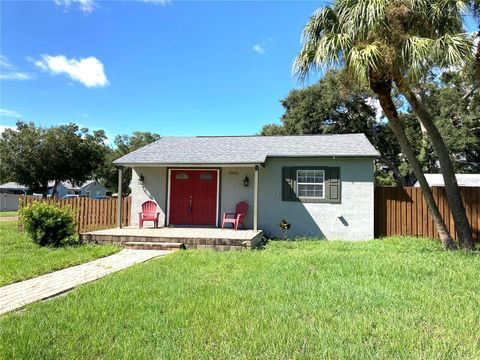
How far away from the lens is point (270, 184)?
470 inches

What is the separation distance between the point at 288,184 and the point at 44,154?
84.2 ft

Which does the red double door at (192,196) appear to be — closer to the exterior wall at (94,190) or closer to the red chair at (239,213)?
the red chair at (239,213)

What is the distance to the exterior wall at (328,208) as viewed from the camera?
11.3m

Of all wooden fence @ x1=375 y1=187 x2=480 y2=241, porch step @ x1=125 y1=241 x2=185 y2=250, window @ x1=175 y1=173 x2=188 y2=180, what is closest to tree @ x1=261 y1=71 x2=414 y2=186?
wooden fence @ x1=375 y1=187 x2=480 y2=241

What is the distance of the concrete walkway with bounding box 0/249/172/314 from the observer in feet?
15.8

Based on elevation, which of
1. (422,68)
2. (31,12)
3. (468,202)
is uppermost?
(31,12)

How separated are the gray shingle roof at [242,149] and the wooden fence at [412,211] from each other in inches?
68.0

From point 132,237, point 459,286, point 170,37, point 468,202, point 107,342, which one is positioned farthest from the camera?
point 170,37

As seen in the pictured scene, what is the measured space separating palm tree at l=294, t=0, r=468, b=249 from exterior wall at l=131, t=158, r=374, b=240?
2.59 metres

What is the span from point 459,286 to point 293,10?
8.30 meters

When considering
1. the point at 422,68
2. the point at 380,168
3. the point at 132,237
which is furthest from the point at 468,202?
the point at 380,168

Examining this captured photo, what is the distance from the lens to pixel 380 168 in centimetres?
3647

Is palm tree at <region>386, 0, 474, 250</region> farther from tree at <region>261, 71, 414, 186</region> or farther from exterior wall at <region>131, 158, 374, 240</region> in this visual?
tree at <region>261, 71, 414, 186</region>

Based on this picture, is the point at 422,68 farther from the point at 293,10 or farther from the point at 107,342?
the point at 107,342
